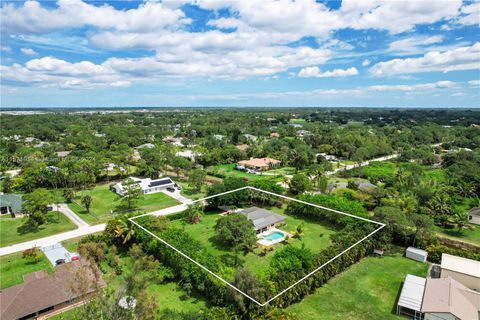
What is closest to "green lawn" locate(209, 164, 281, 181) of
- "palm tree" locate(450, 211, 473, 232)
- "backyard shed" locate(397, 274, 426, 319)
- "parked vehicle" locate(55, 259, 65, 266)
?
"palm tree" locate(450, 211, 473, 232)

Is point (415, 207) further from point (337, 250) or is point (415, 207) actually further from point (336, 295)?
point (336, 295)

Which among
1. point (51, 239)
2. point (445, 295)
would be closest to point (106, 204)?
point (51, 239)

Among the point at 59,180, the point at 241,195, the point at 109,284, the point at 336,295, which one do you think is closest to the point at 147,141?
the point at 59,180

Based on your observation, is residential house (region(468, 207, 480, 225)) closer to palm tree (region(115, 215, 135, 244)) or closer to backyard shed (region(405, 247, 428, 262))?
backyard shed (region(405, 247, 428, 262))

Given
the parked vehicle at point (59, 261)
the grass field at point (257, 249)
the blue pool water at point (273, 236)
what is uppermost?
the grass field at point (257, 249)

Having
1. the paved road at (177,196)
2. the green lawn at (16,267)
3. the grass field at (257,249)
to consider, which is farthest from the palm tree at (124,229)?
the paved road at (177,196)

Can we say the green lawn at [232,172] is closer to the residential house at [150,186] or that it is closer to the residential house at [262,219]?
the residential house at [150,186]
